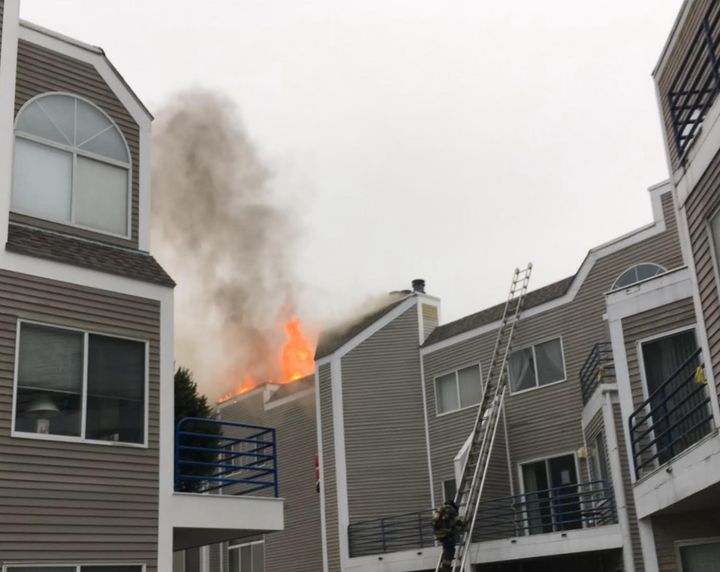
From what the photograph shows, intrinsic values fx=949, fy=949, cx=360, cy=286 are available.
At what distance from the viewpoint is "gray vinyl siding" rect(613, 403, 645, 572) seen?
17.9 meters

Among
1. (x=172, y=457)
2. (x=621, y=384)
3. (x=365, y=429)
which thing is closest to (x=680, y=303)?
(x=621, y=384)

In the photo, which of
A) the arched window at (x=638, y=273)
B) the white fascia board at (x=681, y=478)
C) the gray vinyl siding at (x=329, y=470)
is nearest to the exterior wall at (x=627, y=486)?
the white fascia board at (x=681, y=478)

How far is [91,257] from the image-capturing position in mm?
14148

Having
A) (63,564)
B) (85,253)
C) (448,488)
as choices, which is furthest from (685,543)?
(448,488)

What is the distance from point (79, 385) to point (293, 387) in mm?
17505

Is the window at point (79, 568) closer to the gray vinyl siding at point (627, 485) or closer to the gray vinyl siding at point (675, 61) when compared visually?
the gray vinyl siding at point (675, 61)

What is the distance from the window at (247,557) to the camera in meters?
29.7

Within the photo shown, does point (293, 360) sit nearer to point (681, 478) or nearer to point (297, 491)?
point (297, 491)

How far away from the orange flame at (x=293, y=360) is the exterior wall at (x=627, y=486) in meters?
16.8

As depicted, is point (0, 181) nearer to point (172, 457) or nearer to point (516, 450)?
point (172, 457)

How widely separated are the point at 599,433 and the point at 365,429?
9147 mm

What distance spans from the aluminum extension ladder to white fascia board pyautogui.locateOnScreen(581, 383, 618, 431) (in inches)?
117

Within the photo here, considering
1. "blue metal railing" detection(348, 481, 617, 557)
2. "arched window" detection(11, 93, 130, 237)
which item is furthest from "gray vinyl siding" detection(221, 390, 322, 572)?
"arched window" detection(11, 93, 130, 237)

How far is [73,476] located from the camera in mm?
12750
